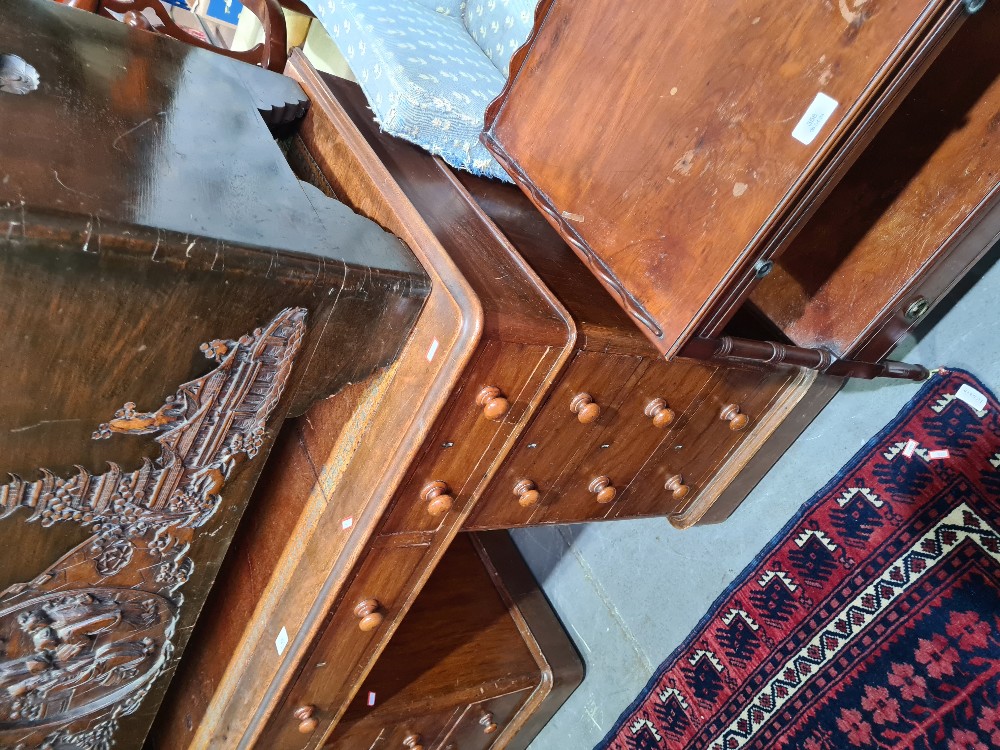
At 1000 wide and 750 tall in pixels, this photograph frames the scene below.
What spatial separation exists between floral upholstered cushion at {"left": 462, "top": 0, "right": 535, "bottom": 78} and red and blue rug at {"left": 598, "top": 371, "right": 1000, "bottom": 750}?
1470 mm

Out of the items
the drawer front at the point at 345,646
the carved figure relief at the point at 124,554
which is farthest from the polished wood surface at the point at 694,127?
the drawer front at the point at 345,646

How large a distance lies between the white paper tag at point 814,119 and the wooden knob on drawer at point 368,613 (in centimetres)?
115

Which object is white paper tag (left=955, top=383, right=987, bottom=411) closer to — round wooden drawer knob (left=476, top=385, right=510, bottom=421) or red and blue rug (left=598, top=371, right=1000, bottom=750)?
red and blue rug (left=598, top=371, right=1000, bottom=750)

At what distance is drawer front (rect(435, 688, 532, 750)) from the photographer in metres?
2.14

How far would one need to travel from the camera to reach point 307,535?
1.43 meters

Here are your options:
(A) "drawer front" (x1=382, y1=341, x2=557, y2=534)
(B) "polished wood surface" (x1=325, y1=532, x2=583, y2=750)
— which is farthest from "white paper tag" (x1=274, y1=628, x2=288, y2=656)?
(B) "polished wood surface" (x1=325, y1=532, x2=583, y2=750)

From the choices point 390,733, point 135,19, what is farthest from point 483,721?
point 135,19

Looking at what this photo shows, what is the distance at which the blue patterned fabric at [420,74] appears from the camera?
62.2 inches

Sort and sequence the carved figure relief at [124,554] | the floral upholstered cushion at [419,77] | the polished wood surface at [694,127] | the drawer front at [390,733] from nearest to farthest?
the polished wood surface at [694,127] < the carved figure relief at [124,554] < the floral upholstered cushion at [419,77] < the drawer front at [390,733]

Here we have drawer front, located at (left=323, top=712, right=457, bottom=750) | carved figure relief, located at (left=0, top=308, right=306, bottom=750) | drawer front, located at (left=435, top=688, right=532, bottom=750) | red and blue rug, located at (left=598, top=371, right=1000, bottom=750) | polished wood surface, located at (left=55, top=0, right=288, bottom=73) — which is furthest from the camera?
drawer front, located at (left=435, top=688, right=532, bottom=750)

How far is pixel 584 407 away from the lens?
1265mm

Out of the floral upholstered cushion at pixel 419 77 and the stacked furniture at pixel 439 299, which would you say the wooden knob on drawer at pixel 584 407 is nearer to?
the stacked furniture at pixel 439 299

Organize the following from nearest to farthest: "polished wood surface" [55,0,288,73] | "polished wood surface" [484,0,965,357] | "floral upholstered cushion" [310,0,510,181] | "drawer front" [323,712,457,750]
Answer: "polished wood surface" [484,0,965,357], "floral upholstered cushion" [310,0,510,181], "drawer front" [323,712,457,750], "polished wood surface" [55,0,288,73]

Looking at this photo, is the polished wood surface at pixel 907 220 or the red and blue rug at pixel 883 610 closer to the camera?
the polished wood surface at pixel 907 220
